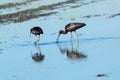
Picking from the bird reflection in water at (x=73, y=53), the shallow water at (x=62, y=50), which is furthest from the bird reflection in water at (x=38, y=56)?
the bird reflection in water at (x=73, y=53)

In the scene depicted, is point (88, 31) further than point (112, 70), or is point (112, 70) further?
point (88, 31)

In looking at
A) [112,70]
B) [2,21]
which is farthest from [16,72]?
[2,21]

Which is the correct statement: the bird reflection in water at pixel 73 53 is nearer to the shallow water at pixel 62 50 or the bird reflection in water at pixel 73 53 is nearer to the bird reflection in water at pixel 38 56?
the shallow water at pixel 62 50

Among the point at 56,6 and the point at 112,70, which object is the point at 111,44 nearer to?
the point at 112,70

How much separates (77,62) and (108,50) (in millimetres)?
1296

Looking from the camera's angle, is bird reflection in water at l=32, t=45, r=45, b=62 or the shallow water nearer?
the shallow water

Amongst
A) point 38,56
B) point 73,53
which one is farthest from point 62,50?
point 38,56

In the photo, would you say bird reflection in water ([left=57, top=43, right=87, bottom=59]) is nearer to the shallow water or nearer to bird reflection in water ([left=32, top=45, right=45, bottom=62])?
the shallow water

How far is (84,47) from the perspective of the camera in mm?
14883

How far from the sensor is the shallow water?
39.0 ft

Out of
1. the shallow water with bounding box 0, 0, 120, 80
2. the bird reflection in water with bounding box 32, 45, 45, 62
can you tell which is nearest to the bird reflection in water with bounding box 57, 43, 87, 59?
the shallow water with bounding box 0, 0, 120, 80

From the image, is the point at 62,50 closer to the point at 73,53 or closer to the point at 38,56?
the point at 73,53

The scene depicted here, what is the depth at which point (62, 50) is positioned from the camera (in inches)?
583

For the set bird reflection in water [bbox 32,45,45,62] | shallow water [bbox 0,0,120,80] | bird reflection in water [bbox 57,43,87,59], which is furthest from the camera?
bird reflection in water [bbox 32,45,45,62]
